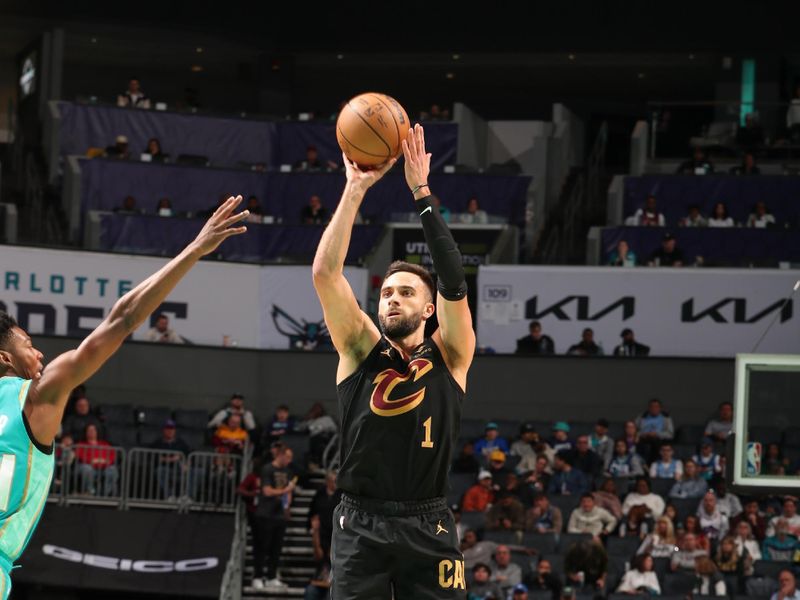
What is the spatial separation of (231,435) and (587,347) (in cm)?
606

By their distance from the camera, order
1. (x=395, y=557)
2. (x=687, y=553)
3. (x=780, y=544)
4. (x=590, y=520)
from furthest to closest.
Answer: (x=590, y=520) → (x=780, y=544) → (x=687, y=553) → (x=395, y=557)

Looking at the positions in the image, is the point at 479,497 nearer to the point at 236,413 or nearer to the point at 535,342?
the point at 236,413

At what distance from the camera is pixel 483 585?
55.4ft

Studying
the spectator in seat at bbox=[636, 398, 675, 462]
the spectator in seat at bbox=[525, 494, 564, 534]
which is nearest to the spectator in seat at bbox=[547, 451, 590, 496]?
the spectator in seat at bbox=[525, 494, 564, 534]

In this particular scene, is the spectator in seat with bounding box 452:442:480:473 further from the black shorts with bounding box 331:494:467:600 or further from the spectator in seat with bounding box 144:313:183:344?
the black shorts with bounding box 331:494:467:600


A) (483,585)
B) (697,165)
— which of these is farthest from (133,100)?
(483,585)

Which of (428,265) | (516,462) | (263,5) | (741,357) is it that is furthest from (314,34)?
(741,357)

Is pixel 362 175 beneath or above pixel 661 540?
above

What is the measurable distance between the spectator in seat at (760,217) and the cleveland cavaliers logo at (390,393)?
1863 centimetres

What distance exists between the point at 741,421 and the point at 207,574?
771 cm

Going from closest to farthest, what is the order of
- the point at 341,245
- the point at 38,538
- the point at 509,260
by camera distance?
the point at 341,245, the point at 38,538, the point at 509,260

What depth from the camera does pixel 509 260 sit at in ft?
83.3

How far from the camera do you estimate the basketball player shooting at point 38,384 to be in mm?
5582

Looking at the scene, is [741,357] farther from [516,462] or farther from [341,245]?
[341,245]
